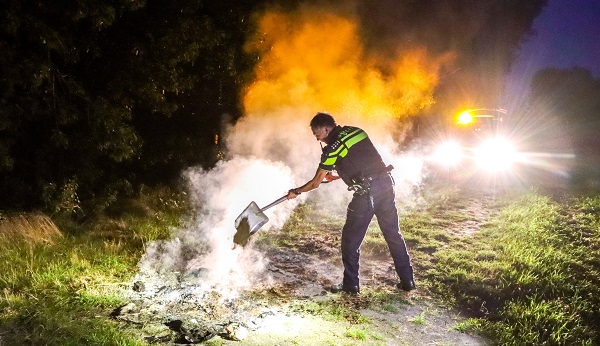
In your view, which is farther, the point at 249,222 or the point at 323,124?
the point at 249,222

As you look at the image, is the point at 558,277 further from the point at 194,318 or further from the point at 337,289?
the point at 194,318

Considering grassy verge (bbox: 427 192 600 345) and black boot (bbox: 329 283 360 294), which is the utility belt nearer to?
black boot (bbox: 329 283 360 294)

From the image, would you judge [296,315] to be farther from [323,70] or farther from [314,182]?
[323,70]

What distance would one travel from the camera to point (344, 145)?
4.41m

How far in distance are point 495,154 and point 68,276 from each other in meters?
10.4

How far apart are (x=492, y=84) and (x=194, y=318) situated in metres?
19.8

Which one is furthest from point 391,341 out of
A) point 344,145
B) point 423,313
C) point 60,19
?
point 60,19

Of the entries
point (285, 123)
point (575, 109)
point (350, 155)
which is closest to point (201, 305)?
point (350, 155)

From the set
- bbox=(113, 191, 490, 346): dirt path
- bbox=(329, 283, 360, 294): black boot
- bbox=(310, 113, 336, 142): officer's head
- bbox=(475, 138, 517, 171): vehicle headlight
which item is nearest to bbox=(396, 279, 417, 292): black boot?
bbox=(113, 191, 490, 346): dirt path

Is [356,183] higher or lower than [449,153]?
lower

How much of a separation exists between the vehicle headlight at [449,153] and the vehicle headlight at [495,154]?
1.62ft

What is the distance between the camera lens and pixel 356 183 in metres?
4.46

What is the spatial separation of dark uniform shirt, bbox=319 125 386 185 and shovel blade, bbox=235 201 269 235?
981 millimetres

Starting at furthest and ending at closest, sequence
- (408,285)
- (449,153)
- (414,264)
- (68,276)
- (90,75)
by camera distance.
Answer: (449,153) → (90,75) → (414,264) → (408,285) → (68,276)
